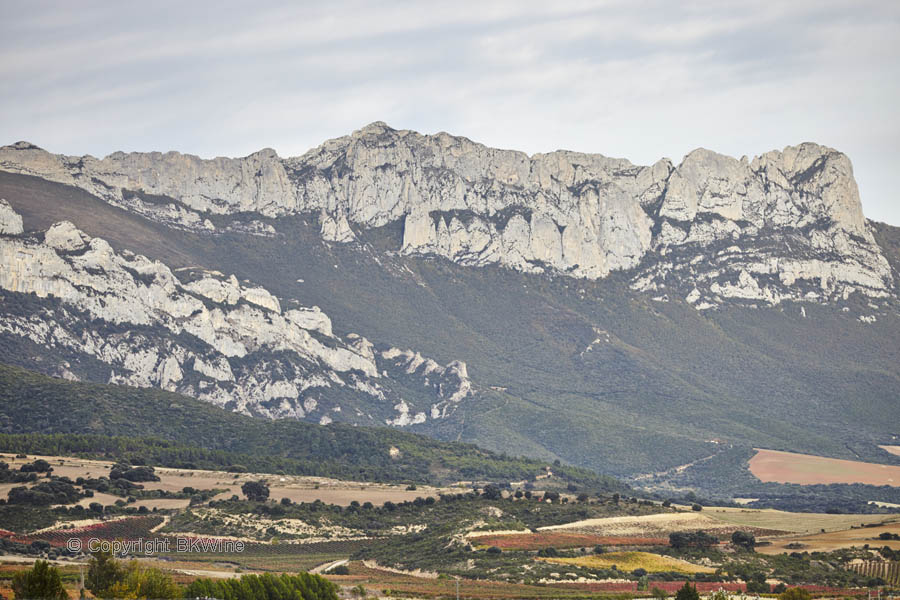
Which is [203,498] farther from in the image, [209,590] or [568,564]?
[209,590]

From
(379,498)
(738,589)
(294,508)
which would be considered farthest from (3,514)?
(738,589)

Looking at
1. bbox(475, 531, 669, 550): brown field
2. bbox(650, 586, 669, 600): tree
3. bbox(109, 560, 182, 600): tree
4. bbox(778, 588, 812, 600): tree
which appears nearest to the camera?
bbox(109, 560, 182, 600): tree

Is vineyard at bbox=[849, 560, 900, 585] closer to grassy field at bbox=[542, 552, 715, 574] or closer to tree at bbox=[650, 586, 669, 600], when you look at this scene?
grassy field at bbox=[542, 552, 715, 574]

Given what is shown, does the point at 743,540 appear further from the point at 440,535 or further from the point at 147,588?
the point at 147,588

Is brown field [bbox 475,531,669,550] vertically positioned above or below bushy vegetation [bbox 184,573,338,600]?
below

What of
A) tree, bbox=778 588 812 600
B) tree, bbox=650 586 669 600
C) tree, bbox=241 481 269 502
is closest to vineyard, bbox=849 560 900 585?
tree, bbox=778 588 812 600

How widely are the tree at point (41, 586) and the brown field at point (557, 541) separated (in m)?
50.6

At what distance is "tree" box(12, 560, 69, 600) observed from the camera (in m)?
66.1

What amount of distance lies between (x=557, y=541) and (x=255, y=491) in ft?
143

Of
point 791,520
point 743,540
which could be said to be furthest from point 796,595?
point 791,520

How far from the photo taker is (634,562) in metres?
105

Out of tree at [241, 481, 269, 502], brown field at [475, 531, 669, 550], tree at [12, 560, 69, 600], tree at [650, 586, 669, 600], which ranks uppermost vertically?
tree at [241, 481, 269, 502]

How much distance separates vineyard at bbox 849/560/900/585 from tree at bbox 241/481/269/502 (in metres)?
67.5

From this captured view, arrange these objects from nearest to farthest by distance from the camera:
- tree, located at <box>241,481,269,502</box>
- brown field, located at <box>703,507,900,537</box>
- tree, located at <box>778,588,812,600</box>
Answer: tree, located at <box>778,588,812,600</box>
brown field, located at <box>703,507,900,537</box>
tree, located at <box>241,481,269,502</box>
